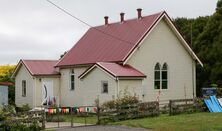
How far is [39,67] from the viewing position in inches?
1662

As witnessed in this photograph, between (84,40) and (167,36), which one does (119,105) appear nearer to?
(167,36)

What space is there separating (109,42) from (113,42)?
0.61 m

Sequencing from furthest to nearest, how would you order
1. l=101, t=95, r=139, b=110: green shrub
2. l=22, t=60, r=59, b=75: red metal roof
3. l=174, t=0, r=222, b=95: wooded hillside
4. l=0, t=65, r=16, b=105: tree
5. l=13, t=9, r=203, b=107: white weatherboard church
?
l=174, t=0, r=222, b=95: wooded hillside, l=0, t=65, r=16, b=105: tree, l=22, t=60, r=59, b=75: red metal roof, l=13, t=9, r=203, b=107: white weatherboard church, l=101, t=95, r=139, b=110: green shrub

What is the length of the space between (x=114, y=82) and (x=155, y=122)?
25.6 ft

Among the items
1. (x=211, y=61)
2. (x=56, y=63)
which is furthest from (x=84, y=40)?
(x=211, y=61)

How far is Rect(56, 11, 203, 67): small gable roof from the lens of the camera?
121 feet

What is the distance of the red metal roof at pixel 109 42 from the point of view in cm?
3706

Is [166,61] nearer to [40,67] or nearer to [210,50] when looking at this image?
[40,67]

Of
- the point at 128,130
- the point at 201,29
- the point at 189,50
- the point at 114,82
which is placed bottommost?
the point at 128,130

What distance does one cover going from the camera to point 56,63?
4366 cm

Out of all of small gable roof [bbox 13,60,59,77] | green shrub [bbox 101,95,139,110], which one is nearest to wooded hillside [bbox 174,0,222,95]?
small gable roof [bbox 13,60,59,77]

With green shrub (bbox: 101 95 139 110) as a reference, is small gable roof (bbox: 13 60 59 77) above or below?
above

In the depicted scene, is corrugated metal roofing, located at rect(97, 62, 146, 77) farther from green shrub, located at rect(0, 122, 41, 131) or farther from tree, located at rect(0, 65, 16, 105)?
tree, located at rect(0, 65, 16, 105)

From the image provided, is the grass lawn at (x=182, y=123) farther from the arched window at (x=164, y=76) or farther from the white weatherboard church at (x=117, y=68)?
the arched window at (x=164, y=76)
